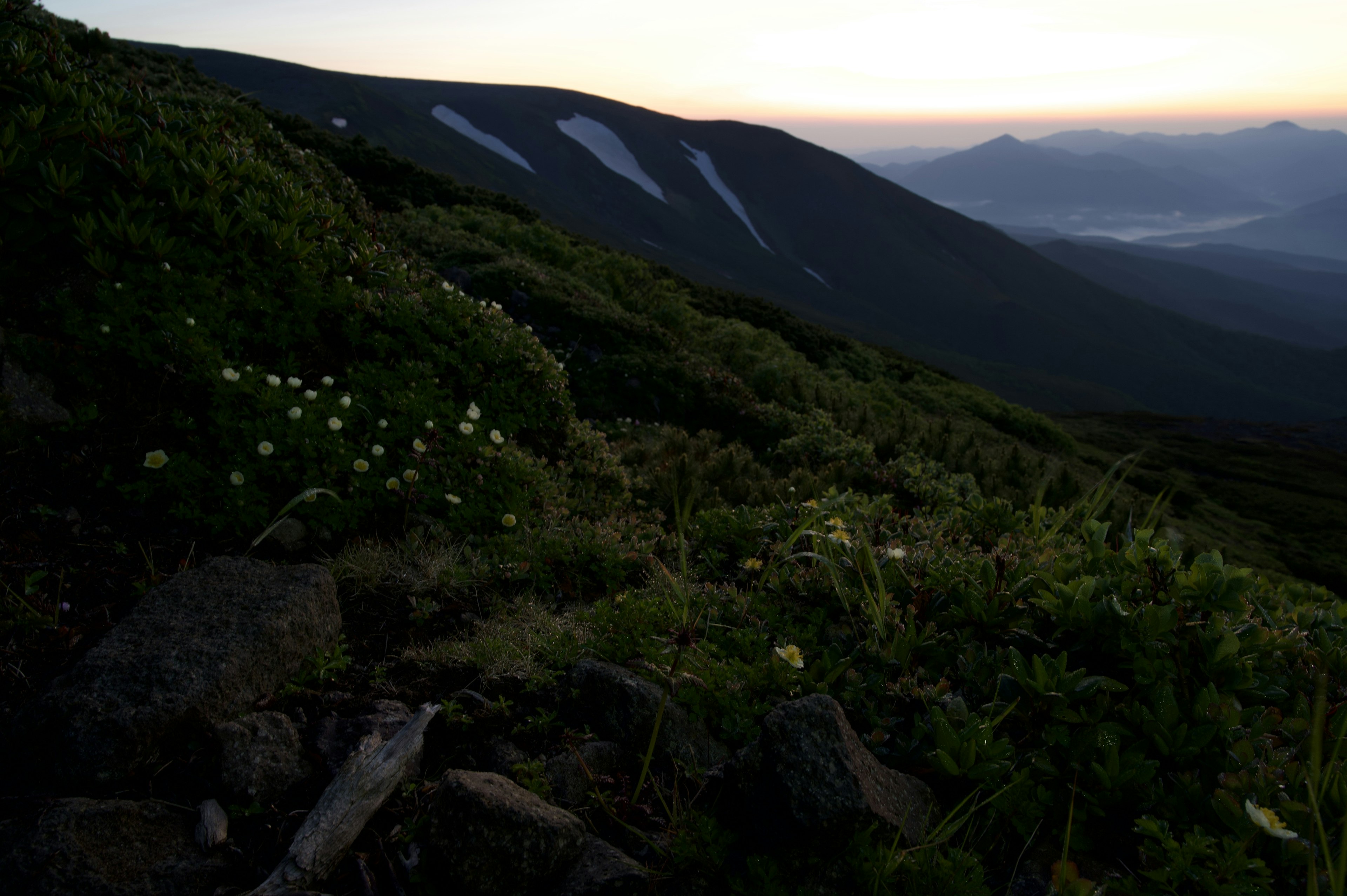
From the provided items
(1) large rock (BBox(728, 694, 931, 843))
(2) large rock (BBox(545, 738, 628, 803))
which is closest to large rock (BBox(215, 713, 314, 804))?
(2) large rock (BBox(545, 738, 628, 803))

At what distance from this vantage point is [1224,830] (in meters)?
2.25

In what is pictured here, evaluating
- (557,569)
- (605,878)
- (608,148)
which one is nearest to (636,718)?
(605,878)

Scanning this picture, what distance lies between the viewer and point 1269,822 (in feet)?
6.50

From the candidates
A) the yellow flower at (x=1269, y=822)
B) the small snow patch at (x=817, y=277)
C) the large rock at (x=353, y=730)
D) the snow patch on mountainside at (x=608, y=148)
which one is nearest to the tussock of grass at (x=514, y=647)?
the large rock at (x=353, y=730)

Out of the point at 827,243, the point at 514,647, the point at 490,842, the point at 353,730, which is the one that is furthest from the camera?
the point at 827,243

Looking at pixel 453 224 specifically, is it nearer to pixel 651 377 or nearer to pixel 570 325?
pixel 570 325

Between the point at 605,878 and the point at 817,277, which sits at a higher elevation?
the point at 817,277

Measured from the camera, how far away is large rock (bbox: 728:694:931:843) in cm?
218

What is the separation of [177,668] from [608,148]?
160940 mm

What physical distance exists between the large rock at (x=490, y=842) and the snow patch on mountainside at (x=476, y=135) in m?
141

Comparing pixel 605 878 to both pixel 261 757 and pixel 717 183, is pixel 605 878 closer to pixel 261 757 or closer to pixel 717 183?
pixel 261 757

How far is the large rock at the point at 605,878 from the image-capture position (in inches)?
84.0

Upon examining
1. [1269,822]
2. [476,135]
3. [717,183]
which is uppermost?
[476,135]

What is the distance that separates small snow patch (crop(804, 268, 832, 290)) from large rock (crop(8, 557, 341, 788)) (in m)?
150
